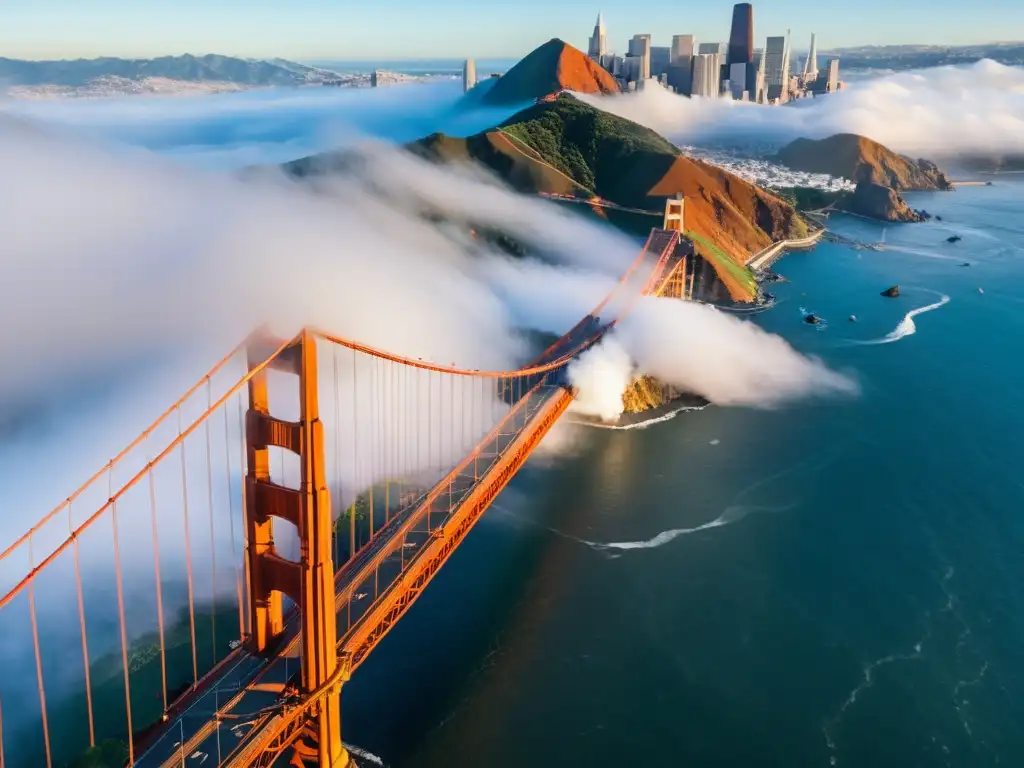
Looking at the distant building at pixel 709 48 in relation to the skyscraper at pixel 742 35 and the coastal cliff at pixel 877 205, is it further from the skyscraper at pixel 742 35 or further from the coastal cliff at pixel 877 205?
the coastal cliff at pixel 877 205

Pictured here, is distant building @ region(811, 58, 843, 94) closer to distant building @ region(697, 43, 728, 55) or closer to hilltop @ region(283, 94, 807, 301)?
distant building @ region(697, 43, 728, 55)

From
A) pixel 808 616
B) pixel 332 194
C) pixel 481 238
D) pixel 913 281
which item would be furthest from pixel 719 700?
pixel 913 281

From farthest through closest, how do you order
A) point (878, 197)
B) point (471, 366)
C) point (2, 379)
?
point (878, 197) → point (471, 366) → point (2, 379)

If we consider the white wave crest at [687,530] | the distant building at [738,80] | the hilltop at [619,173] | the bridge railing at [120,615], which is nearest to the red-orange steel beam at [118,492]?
the bridge railing at [120,615]

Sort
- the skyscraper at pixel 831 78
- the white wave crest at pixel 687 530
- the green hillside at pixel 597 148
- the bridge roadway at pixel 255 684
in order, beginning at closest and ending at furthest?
the bridge roadway at pixel 255 684
the white wave crest at pixel 687 530
the green hillside at pixel 597 148
the skyscraper at pixel 831 78

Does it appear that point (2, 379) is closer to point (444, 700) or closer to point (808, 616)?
point (444, 700)

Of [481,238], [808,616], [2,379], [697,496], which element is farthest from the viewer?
[481,238]

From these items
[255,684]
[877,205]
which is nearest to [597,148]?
[877,205]
